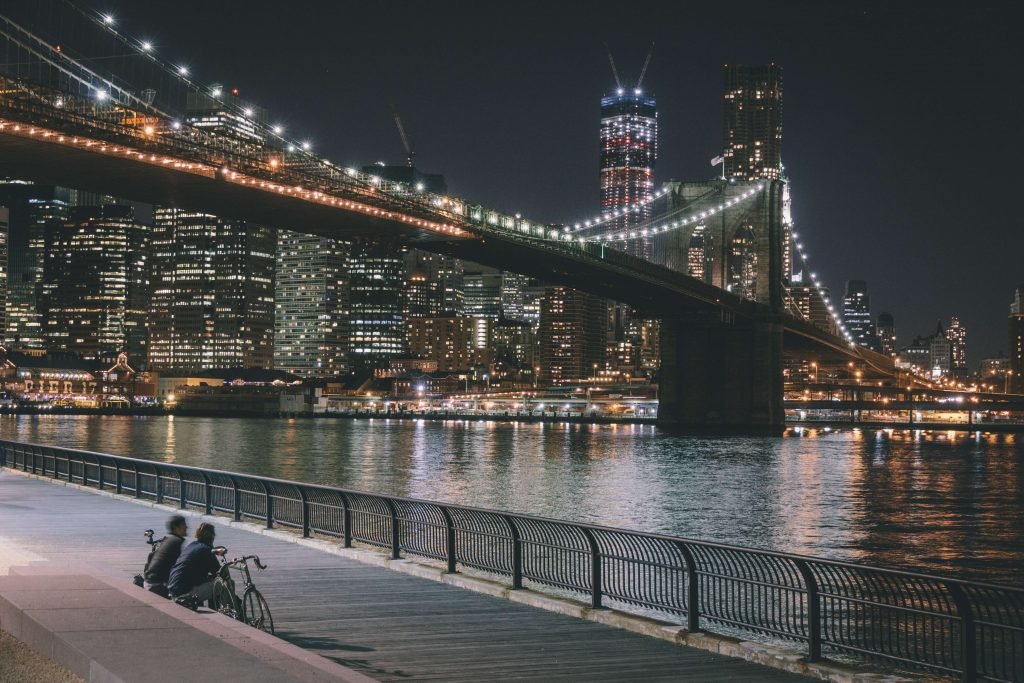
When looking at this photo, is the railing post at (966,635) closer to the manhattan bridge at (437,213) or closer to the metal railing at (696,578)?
the metal railing at (696,578)

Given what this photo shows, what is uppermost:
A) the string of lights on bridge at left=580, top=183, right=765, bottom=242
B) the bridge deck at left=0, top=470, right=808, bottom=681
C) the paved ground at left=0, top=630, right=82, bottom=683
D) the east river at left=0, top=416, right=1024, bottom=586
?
the string of lights on bridge at left=580, top=183, right=765, bottom=242

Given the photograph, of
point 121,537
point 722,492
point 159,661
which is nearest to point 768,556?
point 159,661

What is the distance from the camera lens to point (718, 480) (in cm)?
5316

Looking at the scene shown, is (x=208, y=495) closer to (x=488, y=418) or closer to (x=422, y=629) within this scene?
(x=422, y=629)

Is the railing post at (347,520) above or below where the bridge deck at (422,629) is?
above

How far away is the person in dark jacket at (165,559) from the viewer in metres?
10.4

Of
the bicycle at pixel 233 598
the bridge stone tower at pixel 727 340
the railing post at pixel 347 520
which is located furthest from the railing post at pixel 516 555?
the bridge stone tower at pixel 727 340

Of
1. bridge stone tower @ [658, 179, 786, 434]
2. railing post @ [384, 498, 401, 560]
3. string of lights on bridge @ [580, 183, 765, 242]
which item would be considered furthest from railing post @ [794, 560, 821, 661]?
string of lights on bridge @ [580, 183, 765, 242]

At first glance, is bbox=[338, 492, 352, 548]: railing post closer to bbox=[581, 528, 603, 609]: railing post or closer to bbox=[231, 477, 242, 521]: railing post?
bbox=[231, 477, 242, 521]: railing post

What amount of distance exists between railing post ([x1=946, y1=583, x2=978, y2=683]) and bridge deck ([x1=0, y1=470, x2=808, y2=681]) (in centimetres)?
141

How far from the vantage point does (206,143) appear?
52.6 metres

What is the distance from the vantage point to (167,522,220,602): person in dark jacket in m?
10.1

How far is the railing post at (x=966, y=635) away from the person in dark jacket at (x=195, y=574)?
585 centimetres

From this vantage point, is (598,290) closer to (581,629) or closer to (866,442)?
(866,442)
